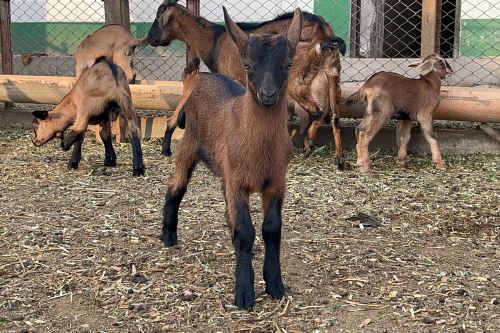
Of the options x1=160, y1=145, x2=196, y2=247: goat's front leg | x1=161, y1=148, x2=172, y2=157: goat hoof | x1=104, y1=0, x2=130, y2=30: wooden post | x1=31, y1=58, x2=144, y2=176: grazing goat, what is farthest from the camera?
x1=104, y1=0, x2=130, y2=30: wooden post

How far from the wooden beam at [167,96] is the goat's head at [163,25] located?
0.50m

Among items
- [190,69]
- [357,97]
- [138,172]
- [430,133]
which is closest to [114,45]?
[190,69]

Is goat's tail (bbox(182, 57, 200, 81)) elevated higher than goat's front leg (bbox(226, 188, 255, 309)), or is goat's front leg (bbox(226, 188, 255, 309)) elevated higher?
goat's tail (bbox(182, 57, 200, 81))

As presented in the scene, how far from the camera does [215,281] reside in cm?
421

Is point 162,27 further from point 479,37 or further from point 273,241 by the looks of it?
point 273,241

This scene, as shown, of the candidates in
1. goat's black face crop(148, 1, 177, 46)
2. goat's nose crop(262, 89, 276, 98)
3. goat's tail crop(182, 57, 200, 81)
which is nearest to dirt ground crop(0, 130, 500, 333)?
goat's nose crop(262, 89, 276, 98)

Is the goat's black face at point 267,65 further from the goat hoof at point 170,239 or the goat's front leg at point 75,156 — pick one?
the goat's front leg at point 75,156

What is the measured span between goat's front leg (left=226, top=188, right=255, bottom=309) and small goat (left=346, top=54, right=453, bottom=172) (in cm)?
354

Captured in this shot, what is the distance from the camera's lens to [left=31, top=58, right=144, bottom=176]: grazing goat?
281 inches

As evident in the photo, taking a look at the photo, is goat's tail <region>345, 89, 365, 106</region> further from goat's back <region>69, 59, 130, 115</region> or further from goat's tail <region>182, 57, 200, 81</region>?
goat's back <region>69, 59, 130, 115</region>

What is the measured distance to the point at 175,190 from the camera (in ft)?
15.8

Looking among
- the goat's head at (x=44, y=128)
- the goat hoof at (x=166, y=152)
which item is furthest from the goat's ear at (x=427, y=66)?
the goat's head at (x=44, y=128)

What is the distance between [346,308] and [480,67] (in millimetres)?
5795

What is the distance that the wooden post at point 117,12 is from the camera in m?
9.52
